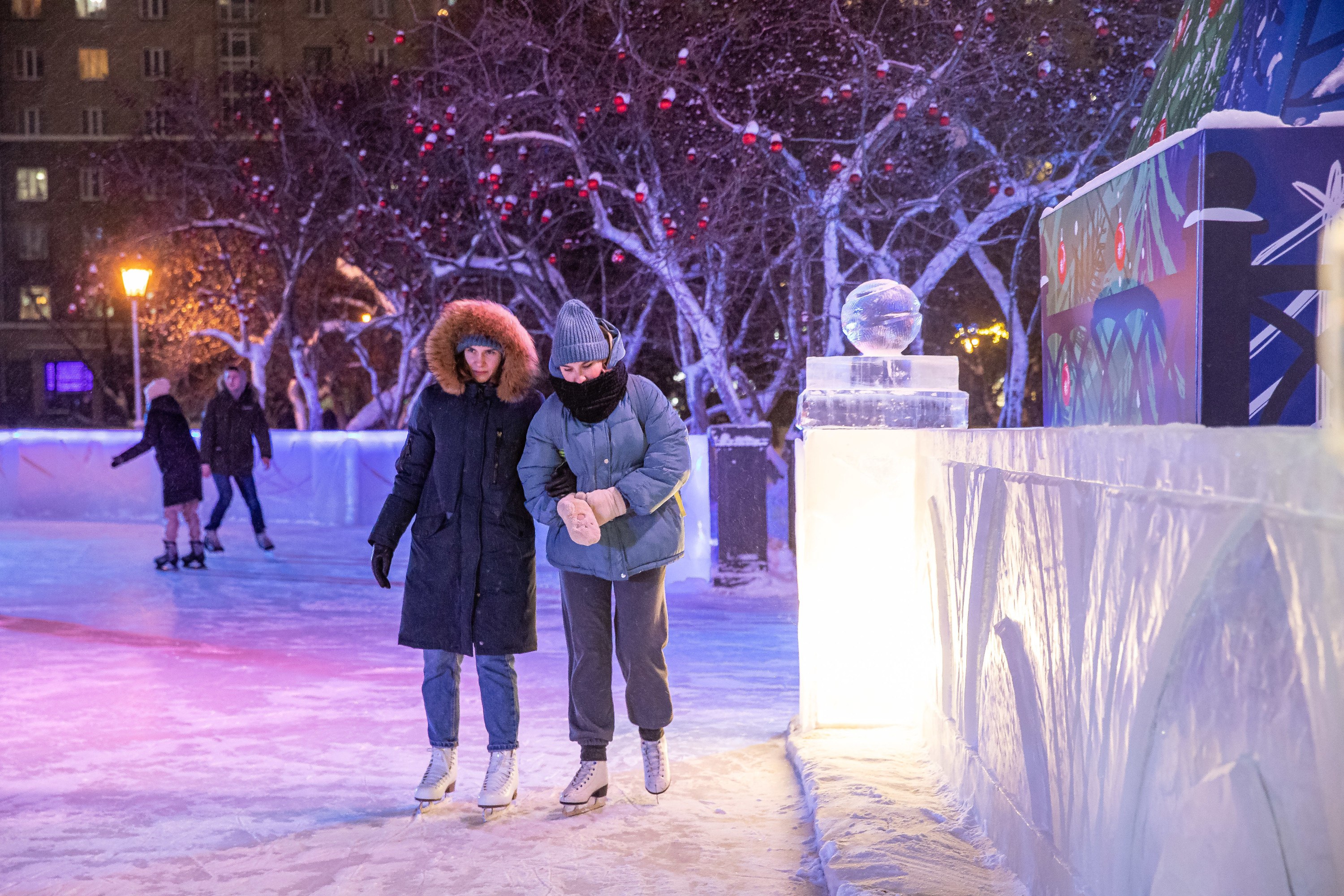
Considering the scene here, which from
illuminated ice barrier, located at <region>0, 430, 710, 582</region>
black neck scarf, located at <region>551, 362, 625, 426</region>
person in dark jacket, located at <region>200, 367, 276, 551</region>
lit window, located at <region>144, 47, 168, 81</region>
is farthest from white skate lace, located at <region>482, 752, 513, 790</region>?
lit window, located at <region>144, 47, 168, 81</region>

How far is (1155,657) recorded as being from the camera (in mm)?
1932

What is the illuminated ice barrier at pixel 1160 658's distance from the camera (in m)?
1.46

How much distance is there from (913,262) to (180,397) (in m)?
26.8

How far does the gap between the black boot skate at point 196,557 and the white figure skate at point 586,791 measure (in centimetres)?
760

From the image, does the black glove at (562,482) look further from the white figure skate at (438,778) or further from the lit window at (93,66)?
the lit window at (93,66)

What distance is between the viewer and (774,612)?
27.2ft

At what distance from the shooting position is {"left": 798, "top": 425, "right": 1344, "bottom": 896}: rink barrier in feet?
4.81

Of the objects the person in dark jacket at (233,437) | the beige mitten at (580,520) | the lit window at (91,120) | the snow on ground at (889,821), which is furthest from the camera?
the lit window at (91,120)

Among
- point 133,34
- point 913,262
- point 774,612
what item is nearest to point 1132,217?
point 774,612

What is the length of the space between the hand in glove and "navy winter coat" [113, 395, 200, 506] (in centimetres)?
753

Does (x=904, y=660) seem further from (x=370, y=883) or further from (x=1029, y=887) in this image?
(x=370, y=883)

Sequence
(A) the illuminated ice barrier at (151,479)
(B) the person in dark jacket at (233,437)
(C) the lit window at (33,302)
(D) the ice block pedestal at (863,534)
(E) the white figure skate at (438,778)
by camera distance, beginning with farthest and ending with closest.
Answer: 1. (C) the lit window at (33,302)
2. (A) the illuminated ice barrier at (151,479)
3. (B) the person in dark jacket at (233,437)
4. (D) the ice block pedestal at (863,534)
5. (E) the white figure skate at (438,778)

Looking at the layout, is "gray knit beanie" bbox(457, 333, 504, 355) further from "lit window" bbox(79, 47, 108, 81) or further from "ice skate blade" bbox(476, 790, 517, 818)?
"lit window" bbox(79, 47, 108, 81)

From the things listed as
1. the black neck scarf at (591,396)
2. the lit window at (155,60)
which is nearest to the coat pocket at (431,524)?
the black neck scarf at (591,396)
